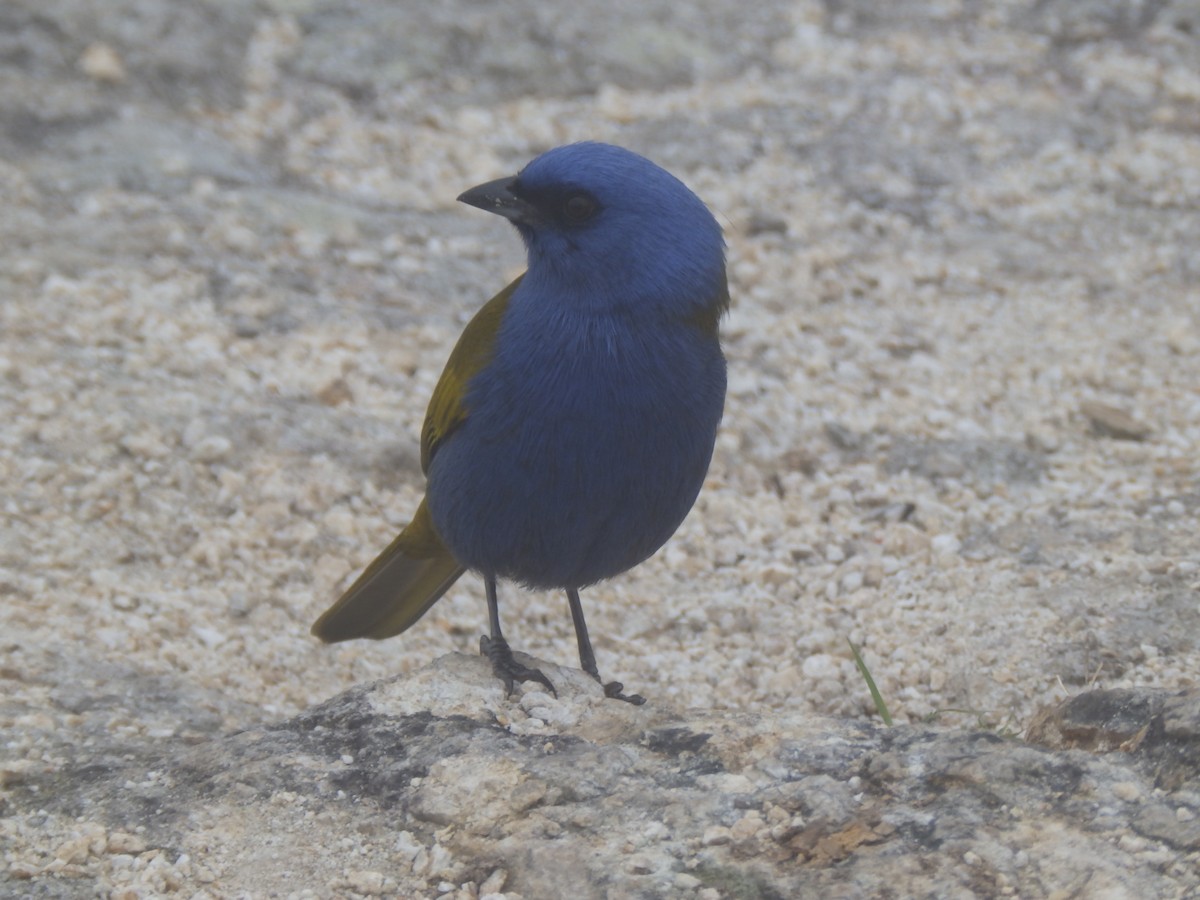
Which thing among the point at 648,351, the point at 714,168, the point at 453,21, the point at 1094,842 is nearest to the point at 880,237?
the point at 714,168

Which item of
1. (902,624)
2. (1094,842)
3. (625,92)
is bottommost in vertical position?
(902,624)

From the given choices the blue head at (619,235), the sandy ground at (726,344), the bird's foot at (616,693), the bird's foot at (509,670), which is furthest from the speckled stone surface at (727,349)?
the blue head at (619,235)

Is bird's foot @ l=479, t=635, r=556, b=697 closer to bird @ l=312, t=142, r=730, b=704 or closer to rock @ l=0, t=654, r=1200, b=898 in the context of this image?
bird @ l=312, t=142, r=730, b=704

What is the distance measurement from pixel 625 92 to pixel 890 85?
4.04ft

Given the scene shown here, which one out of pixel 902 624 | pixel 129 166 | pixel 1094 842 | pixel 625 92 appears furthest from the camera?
pixel 625 92

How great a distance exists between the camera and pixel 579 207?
3293mm

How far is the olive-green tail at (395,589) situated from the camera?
3.69 meters

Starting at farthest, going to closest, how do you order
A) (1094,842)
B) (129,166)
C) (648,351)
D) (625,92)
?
1. (625,92)
2. (129,166)
3. (648,351)
4. (1094,842)

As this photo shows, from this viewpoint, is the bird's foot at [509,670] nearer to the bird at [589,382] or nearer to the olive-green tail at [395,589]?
the bird at [589,382]

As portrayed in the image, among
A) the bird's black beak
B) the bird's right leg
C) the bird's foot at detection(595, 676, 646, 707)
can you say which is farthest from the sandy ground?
the bird's black beak

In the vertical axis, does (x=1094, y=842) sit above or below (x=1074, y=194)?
below

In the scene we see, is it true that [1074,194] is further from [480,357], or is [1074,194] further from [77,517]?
[77,517]

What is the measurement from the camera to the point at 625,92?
6539 mm

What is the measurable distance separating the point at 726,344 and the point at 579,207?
2.04 metres
